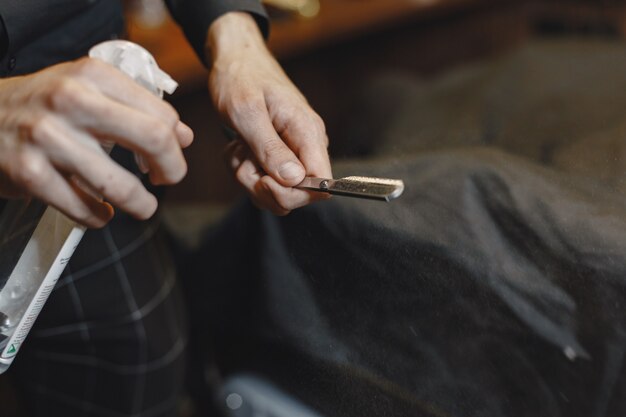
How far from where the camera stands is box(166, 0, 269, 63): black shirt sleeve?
77 cm

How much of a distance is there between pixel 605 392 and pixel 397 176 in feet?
1.08

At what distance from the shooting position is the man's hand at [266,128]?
23.6 inches

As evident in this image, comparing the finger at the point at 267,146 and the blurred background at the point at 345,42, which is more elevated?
the finger at the point at 267,146

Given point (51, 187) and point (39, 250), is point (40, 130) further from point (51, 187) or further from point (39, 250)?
point (39, 250)

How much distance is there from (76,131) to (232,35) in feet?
1.18

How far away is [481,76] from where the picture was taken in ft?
5.15

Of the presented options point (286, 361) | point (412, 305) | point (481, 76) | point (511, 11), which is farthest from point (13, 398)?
point (511, 11)

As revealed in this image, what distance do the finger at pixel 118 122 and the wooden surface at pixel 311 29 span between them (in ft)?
3.26

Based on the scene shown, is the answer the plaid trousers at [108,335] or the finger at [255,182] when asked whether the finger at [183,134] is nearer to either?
the finger at [255,182]

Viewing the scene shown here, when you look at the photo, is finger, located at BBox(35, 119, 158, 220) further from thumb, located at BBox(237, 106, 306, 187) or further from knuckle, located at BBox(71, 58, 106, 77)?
thumb, located at BBox(237, 106, 306, 187)

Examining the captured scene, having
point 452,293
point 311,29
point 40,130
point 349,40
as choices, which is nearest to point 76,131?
point 40,130

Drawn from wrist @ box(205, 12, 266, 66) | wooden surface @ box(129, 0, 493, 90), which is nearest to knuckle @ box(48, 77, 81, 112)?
wrist @ box(205, 12, 266, 66)

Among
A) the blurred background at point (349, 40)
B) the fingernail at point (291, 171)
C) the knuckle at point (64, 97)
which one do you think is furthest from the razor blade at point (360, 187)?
the blurred background at point (349, 40)

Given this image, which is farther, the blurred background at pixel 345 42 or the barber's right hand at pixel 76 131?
the blurred background at pixel 345 42
